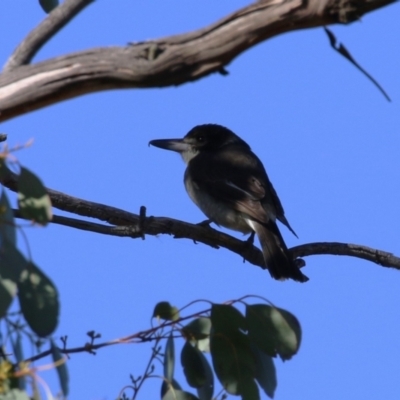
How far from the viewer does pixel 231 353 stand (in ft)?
8.82

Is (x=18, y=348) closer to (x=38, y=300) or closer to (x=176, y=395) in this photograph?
(x=38, y=300)

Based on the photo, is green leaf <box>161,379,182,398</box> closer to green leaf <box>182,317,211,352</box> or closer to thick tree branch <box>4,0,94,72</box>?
green leaf <box>182,317,211,352</box>

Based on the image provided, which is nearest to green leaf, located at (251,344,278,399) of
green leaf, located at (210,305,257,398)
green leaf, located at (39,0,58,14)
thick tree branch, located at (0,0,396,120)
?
green leaf, located at (210,305,257,398)

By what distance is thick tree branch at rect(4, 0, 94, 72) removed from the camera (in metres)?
2.27

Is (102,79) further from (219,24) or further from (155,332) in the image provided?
(155,332)

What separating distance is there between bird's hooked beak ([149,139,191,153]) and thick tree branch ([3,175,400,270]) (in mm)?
2009

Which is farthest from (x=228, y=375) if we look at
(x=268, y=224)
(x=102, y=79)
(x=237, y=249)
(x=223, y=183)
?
(x=223, y=183)

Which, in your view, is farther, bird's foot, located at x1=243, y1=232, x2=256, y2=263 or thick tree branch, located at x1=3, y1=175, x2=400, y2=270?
bird's foot, located at x1=243, y1=232, x2=256, y2=263

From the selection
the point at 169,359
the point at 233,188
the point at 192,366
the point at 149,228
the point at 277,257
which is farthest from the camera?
the point at 233,188

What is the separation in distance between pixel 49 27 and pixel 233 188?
8.97 feet

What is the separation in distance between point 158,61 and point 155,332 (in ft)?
2.60

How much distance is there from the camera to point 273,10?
1.97m

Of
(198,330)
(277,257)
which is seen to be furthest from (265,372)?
(277,257)

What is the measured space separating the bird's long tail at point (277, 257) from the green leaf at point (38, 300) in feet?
6.98
